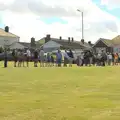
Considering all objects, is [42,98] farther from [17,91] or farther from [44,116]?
[44,116]

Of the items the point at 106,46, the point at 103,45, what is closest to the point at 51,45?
the point at 103,45

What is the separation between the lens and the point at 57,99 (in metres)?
12.4

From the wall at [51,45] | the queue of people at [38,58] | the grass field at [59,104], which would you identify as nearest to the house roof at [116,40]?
the wall at [51,45]

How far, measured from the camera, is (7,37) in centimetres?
13225

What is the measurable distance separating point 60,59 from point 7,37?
9599 centimetres

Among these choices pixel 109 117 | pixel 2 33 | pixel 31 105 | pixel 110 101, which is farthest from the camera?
pixel 2 33

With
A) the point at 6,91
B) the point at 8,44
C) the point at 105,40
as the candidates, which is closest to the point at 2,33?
the point at 8,44

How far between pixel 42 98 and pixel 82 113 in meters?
2.80

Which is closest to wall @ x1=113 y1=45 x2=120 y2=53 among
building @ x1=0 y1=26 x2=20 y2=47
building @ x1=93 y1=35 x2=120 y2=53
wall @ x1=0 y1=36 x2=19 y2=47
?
building @ x1=93 y1=35 x2=120 y2=53

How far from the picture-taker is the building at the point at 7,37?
13075 cm

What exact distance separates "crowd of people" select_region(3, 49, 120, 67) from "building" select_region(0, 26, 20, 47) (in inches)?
3367

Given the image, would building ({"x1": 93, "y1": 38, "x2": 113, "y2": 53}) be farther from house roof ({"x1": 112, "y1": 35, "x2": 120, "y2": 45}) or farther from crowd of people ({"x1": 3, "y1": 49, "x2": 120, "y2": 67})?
crowd of people ({"x1": 3, "y1": 49, "x2": 120, "y2": 67})

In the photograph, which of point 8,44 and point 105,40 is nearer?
point 105,40

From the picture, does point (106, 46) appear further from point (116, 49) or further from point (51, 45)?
point (51, 45)
